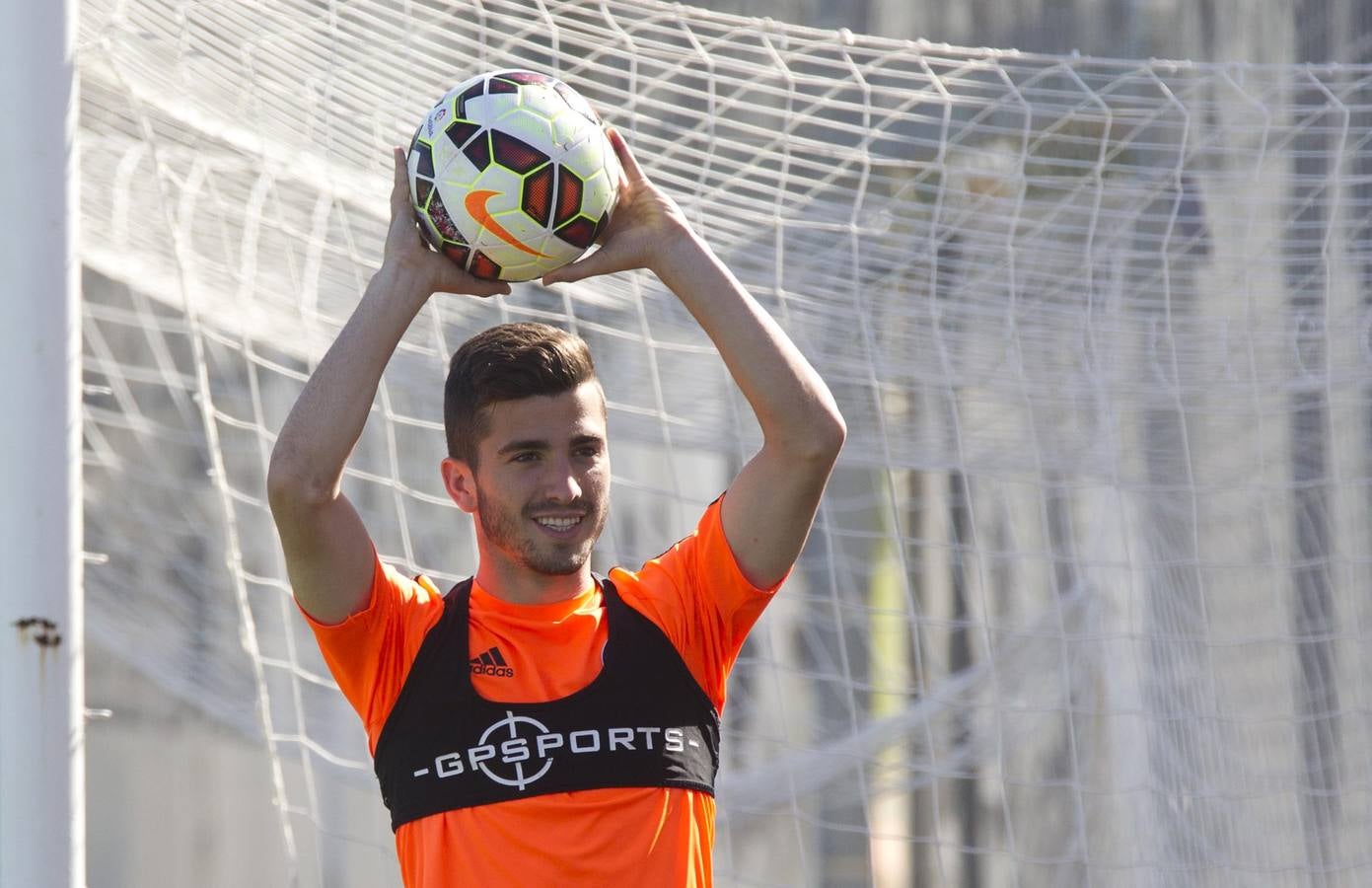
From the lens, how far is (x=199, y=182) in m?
3.12

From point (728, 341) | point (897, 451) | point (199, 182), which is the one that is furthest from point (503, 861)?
point (897, 451)

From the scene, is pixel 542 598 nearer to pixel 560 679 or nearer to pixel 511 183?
pixel 560 679

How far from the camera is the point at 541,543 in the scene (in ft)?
5.11

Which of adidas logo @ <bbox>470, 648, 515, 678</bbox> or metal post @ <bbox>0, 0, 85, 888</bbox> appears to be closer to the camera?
adidas logo @ <bbox>470, 648, 515, 678</bbox>

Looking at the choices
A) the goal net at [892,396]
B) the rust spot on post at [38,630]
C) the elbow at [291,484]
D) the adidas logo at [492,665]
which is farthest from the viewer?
the goal net at [892,396]

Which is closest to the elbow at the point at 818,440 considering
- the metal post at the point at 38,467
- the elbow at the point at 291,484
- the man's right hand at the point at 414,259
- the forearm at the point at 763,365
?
the forearm at the point at 763,365

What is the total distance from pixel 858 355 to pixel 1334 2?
3004 millimetres

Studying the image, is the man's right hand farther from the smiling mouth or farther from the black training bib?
the black training bib

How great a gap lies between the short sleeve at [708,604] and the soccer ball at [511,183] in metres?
0.35

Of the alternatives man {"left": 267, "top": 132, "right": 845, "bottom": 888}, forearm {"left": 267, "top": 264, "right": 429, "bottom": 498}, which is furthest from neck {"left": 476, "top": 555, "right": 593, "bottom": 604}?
forearm {"left": 267, "top": 264, "right": 429, "bottom": 498}

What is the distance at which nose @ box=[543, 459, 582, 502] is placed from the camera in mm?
1539

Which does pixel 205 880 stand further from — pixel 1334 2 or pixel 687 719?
pixel 1334 2

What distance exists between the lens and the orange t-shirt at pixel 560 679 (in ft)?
4.82

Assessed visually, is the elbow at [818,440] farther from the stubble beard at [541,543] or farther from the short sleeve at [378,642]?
the short sleeve at [378,642]
